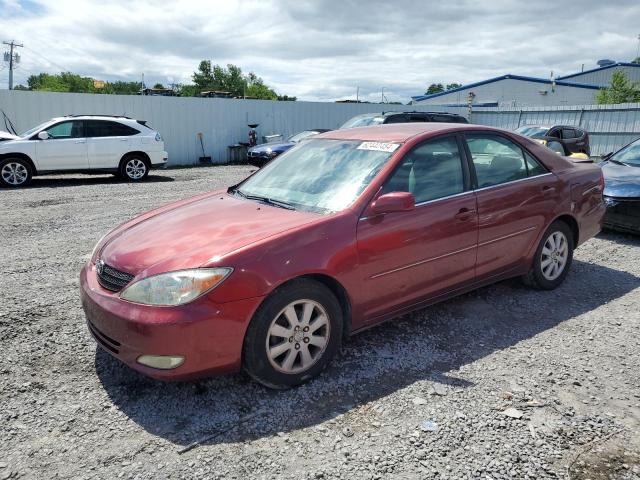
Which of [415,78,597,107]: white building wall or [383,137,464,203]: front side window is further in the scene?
[415,78,597,107]: white building wall

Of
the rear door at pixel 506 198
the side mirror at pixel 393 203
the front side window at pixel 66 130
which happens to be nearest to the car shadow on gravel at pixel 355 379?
the rear door at pixel 506 198

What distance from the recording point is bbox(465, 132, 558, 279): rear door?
407 cm

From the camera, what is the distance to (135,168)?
1299 centimetres

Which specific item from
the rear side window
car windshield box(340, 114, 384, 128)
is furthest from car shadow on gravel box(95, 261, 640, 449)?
the rear side window

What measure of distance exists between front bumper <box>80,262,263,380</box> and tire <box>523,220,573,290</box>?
9.70ft

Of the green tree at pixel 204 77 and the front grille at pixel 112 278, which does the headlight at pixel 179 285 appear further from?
the green tree at pixel 204 77

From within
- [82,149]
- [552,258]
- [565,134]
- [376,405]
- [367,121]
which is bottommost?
[376,405]

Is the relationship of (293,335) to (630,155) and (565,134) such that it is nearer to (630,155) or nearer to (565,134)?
(630,155)

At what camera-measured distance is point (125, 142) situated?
12648mm

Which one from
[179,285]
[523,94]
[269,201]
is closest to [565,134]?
[269,201]

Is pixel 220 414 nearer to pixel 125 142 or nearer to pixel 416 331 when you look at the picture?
pixel 416 331

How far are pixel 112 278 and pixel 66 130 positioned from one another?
10632 mm

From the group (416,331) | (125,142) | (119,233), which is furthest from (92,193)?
(416,331)

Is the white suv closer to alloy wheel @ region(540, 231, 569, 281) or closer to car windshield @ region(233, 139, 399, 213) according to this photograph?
car windshield @ region(233, 139, 399, 213)
